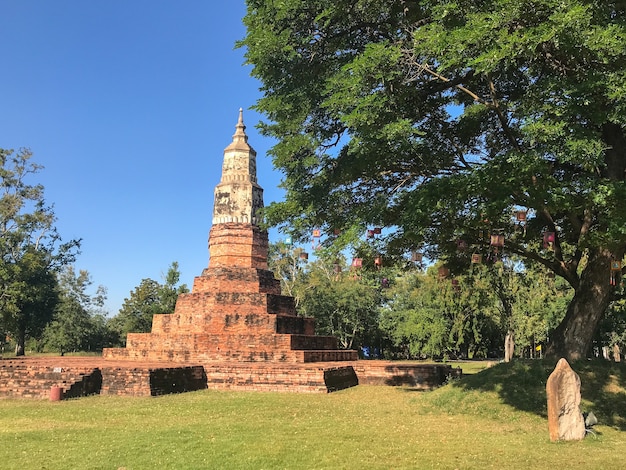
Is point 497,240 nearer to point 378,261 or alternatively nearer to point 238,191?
point 378,261

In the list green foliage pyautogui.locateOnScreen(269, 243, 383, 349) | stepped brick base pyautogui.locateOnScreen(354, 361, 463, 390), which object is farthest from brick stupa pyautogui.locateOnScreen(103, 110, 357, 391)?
green foliage pyautogui.locateOnScreen(269, 243, 383, 349)

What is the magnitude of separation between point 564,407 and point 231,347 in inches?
511

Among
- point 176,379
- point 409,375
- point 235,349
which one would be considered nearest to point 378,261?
point 409,375

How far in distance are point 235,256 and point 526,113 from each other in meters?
15.9

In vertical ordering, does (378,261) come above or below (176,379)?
above

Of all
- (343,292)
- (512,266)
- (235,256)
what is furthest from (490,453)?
(343,292)

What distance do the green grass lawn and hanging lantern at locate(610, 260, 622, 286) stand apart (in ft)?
6.77

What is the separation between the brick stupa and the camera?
51.6ft

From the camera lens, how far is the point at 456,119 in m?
12.5

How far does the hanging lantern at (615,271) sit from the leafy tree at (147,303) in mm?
31658

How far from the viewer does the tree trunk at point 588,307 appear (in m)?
11.2

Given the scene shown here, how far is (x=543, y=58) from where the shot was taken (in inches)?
376

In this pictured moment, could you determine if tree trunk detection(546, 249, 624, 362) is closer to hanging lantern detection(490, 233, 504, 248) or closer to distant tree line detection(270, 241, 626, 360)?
hanging lantern detection(490, 233, 504, 248)

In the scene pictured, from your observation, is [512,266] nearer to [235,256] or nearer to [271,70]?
[235,256]
